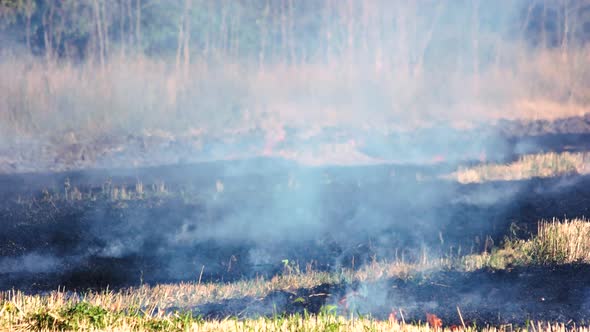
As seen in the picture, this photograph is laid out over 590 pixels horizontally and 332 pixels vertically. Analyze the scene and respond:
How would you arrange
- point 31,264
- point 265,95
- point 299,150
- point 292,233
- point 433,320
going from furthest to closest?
point 265,95 < point 299,150 < point 292,233 < point 31,264 < point 433,320

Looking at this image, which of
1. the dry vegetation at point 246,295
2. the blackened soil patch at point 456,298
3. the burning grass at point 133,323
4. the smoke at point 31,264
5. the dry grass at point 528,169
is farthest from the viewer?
the dry grass at point 528,169

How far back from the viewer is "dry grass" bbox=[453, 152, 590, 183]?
11688 millimetres

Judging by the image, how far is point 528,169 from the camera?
1207 centimetres

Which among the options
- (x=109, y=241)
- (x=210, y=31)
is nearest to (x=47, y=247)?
(x=109, y=241)

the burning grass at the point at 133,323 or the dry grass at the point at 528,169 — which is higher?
the burning grass at the point at 133,323

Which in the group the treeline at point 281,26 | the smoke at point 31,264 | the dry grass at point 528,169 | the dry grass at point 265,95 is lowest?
the smoke at point 31,264

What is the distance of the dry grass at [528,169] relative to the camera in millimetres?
11688

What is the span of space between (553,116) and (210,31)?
380 inches

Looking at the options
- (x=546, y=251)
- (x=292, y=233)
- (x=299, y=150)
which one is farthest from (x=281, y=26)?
(x=546, y=251)

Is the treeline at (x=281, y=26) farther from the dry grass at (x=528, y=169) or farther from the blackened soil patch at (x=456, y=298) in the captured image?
the blackened soil patch at (x=456, y=298)

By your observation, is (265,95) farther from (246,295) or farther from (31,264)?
(246,295)

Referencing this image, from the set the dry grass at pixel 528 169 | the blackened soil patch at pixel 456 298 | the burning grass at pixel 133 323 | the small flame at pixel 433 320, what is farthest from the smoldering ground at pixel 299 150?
the burning grass at pixel 133 323

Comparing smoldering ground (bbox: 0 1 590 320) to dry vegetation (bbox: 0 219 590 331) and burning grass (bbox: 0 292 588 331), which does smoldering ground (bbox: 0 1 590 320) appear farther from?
burning grass (bbox: 0 292 588 331)

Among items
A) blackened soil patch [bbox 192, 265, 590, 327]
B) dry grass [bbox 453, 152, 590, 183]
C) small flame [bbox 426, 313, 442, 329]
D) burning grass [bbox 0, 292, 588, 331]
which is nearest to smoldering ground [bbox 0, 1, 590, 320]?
blackened soil patch [bbox 192, 265, 590, 327]
